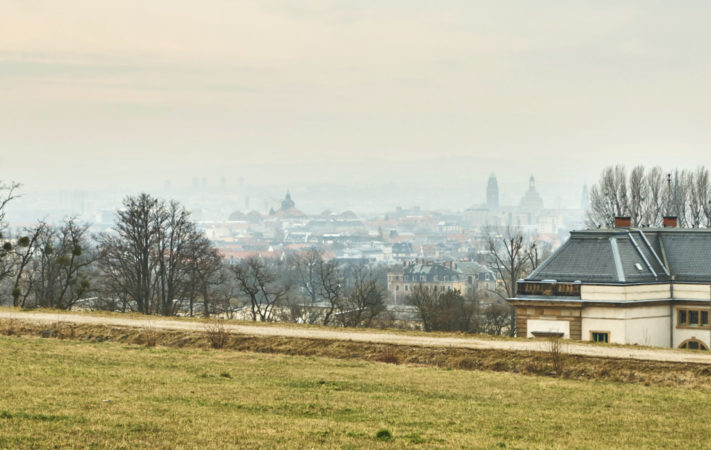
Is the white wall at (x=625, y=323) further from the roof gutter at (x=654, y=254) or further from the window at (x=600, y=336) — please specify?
the roof gutter at (x=654, y=254)

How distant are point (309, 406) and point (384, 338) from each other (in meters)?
12.1

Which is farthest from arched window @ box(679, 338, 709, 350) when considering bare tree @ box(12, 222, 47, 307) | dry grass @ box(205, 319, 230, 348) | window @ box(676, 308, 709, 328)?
bare tree @ box(12, 222, 47, 307)

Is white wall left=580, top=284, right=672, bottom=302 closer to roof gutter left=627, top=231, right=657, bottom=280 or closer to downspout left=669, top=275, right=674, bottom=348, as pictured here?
downspout left=669, top=275, right=674, bottom=348

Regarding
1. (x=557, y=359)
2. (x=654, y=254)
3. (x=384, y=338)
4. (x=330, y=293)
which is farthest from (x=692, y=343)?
(x=330, y=293)

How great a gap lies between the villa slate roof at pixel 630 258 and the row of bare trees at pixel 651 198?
87.0 ft

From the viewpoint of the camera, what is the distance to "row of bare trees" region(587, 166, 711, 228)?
78625mm

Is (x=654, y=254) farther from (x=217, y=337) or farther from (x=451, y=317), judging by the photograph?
(x=217, y=337)

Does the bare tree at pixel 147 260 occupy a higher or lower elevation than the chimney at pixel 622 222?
lower

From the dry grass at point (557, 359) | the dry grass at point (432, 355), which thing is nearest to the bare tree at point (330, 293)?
the dry grass at point (432, 355)

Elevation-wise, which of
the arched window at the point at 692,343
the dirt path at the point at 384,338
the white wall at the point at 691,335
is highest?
the dirt path at the point at 384,338

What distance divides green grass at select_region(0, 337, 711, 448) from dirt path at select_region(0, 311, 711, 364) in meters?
3.71

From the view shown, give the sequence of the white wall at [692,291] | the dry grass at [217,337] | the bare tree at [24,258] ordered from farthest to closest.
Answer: the bare tree at [24,258]
the white wall at [692,291]
the dry grass at [217,337]

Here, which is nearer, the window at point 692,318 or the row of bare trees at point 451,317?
the window at point 692,318

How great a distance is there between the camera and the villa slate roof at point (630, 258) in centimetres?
4703
